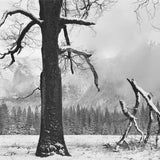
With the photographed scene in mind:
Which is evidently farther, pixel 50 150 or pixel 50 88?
pixel 50 88

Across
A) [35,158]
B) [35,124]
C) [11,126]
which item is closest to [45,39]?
[35,158]

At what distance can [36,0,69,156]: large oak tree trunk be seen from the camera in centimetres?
1235

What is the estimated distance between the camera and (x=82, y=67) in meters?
17.7

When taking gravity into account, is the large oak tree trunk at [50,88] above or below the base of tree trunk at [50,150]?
above

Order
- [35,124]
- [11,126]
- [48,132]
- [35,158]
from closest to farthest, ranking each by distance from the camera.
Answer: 1. [35,158]
2. [48,132]
3. [11,126]
4. [35,124]

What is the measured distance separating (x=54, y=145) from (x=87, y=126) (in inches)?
4258

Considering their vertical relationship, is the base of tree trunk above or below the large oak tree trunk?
below

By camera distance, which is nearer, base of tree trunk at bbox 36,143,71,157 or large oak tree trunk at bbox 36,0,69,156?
base of tree trunk at bbox 36,143,71,157

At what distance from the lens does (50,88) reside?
41.8 feet

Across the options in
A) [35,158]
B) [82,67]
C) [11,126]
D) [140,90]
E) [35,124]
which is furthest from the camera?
[35,124]

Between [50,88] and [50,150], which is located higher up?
[50,88]

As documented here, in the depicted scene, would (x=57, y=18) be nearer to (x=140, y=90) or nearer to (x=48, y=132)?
(x=48, y=132)

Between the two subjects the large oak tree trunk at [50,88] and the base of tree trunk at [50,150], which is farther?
the large oak tree trunk at [50,88]

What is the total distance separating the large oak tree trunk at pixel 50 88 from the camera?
12.4m
